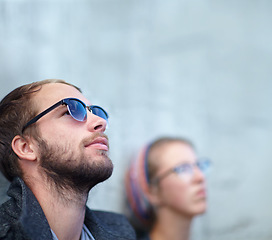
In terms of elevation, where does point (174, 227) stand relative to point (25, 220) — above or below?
below

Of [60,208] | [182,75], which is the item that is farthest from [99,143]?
[182,75]

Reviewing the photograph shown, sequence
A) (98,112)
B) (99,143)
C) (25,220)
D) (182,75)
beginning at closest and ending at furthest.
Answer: (25,220)
(99,143)
(98,112)
(182,75)

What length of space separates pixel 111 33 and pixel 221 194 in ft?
6.68

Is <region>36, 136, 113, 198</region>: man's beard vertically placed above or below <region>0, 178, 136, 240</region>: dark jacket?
above

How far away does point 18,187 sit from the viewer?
1697 millimetres

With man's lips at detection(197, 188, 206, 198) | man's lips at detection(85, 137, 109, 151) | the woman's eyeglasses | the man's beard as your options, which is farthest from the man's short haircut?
man's lips at detection(197, 188, 206, 198)

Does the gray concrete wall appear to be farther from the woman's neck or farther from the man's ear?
the man's ear

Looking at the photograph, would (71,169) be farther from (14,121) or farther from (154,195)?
(154,195)

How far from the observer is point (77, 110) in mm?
1775

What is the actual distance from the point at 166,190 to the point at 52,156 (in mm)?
1440

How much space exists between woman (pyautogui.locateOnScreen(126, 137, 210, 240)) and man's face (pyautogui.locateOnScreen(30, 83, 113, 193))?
1.26 meters

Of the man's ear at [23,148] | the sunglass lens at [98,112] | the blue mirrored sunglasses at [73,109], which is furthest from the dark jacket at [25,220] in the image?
the sunglass lens at [98,112]

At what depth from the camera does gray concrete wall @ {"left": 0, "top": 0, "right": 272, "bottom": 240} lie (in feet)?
10.4

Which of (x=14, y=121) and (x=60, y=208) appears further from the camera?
(x=14, y=121)
